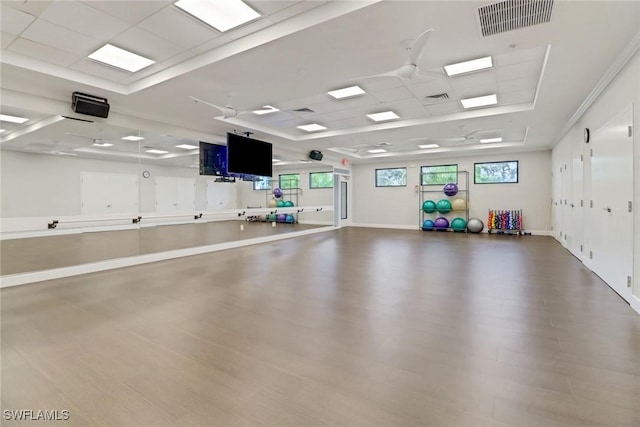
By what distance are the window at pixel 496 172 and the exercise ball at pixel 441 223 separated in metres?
1.91


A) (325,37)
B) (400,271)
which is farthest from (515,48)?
(400,271)

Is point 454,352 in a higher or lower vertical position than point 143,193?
lower

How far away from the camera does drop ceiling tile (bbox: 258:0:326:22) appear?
3.07 meters

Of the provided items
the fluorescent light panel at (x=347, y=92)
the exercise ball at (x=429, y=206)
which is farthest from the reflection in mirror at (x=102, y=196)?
the exercise ball at (x=429, y=206)

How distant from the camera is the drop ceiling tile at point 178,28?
10.6 feet

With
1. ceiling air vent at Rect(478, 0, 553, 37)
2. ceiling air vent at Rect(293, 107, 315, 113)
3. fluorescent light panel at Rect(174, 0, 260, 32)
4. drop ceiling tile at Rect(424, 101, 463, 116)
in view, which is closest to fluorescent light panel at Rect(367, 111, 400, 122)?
drop ceiling tile at Rect(424, 101, 463, 116)


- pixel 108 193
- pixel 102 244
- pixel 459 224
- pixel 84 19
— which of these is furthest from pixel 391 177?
pixel 84 19

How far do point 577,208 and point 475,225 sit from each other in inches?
197

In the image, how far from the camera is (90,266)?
527 cm

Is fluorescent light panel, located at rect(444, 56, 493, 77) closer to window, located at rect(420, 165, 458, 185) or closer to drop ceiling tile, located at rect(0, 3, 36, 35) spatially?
drop ceiling tile, located at rect(0, 3, 36, 35)

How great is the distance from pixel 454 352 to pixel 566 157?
25.4 ft

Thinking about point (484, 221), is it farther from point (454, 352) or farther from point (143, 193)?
A: point (143, 193)

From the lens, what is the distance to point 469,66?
4.46 m

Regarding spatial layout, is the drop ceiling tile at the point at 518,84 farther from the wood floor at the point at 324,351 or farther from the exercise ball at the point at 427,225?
the exercise ball at the point at 427,225
